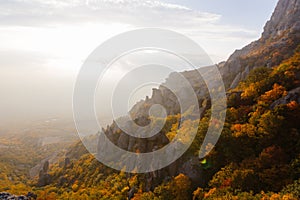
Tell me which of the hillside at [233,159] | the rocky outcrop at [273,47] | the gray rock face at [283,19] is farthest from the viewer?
the gray rock face at [283,19]

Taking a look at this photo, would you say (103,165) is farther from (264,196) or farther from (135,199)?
(264,196)

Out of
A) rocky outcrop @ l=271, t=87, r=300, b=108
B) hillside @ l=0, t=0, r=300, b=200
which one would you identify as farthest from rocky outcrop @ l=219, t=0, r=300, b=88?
rocky outcrop @ l=271, t=87, r=300, b=108

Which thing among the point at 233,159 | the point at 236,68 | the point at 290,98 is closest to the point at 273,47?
the point at 236,68

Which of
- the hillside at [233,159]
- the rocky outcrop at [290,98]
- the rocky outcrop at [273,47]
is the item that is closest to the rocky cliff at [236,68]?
the rocky outcrop at [273,47]

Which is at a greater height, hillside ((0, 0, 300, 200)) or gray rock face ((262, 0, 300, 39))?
gray rock face ((262, 0, 300, 39))

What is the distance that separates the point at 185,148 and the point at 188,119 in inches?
610

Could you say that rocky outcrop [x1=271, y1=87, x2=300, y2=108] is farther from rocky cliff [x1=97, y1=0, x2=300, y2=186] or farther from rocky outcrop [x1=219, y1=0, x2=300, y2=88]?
rocky outcrop [x1=219, y1=0, x2=300, y2=88]

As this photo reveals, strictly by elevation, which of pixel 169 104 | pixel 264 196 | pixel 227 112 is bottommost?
pixel 264 196

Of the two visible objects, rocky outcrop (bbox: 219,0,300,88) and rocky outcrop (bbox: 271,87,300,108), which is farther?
rocky outcrop (bbox: 219,0,300,88)

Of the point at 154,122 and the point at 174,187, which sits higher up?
the point at 154,122

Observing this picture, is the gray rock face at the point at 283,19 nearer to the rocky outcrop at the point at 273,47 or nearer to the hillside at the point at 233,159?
the rocky outcrop at the point at 273,47

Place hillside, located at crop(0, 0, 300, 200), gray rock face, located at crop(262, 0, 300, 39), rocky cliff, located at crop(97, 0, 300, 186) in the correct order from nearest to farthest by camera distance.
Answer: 1. hillside, located at crop(0, 0, 300, 200)
2. rocky cliff, located at crop(97, 0, 300, 186)
3. gray rock face, located at crop(262, 0, 300, 39)

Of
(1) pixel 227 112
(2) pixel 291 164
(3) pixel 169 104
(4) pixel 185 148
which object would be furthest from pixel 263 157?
(3) pixel 169 104

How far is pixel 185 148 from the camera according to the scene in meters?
47.6
